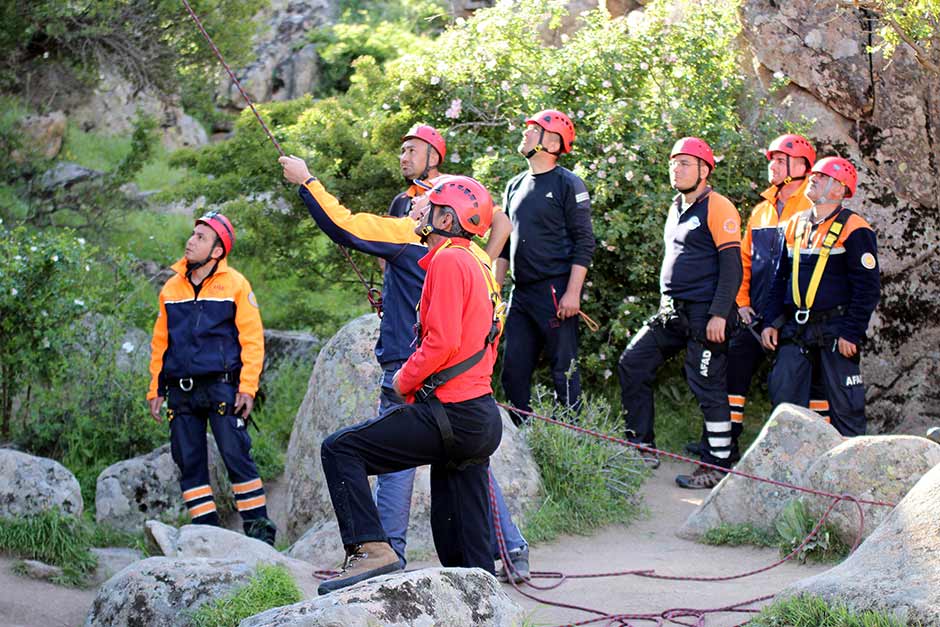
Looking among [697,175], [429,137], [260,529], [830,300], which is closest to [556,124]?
[697,175]

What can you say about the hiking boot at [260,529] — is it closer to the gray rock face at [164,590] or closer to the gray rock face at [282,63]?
the gray rock face at [164,590]

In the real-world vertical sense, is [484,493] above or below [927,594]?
above

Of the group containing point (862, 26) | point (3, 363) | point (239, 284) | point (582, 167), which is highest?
point (862, 26)

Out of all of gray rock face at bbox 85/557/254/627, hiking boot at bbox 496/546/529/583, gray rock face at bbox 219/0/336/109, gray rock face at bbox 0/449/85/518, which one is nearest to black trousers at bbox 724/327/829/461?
hiking boot at bbox 496/546/529/583

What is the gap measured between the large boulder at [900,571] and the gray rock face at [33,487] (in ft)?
15.8

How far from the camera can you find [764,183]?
1023 centimetres

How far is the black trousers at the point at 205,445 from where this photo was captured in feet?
25.6

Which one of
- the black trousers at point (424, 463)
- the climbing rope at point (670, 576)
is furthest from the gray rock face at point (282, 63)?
the black trousers at point (424, 463)

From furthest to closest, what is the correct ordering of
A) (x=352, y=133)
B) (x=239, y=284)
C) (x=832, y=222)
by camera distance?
1. (x=352, y=133)
2. (x=832, y=222)
3. (x=239, y=284)

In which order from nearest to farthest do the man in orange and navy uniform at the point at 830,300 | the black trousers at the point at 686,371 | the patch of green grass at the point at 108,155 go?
the man in orange and navy uniform at the point at 830,300, the black trousers at the point at 686,371, the patch of green grass at the point at 108,155

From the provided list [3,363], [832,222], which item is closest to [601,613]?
[832,222]

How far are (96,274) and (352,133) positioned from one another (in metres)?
2.70

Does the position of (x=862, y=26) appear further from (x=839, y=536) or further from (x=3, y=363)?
(x=3, y=363)

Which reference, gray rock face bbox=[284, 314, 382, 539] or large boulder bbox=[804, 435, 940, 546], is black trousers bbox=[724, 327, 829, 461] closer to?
large boulder bbox=[804, 435, 940, 546]
